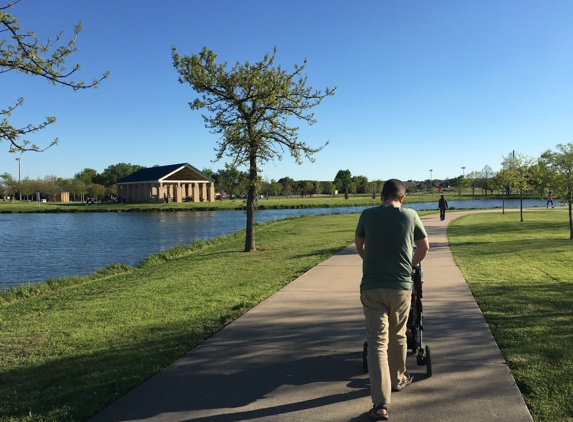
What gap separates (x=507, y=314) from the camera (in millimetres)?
6352

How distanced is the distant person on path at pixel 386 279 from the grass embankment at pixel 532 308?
1237 mm

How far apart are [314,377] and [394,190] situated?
194cm

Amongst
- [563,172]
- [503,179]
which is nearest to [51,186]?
[503,179]

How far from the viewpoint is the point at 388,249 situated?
376 cm

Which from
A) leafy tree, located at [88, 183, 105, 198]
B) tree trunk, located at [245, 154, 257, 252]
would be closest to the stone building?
leafy tree, located at [88, 183, 105, 198]

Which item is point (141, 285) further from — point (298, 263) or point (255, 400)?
point (255, 400)

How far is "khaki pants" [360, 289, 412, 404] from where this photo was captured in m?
3.60

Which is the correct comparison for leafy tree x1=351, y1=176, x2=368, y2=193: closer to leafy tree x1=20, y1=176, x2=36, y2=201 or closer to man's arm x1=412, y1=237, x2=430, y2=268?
leafy tree x1=20, y1=176, x2=36, y2=201

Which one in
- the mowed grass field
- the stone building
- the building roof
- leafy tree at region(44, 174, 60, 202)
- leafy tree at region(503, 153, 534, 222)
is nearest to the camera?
the mowed grass field

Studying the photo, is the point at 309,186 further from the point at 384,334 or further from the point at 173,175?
the point at 384,334

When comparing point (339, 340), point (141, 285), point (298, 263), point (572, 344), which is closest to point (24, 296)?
point (141, 285)

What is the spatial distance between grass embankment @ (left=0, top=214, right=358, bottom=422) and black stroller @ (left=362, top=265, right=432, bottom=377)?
252 centimetres

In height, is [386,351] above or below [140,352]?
above

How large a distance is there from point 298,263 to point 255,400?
8138mm
